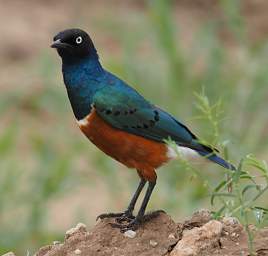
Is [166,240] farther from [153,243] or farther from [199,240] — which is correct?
[199,240]

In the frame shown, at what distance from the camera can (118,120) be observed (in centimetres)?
655

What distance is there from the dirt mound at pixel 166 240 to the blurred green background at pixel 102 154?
8.02 feet

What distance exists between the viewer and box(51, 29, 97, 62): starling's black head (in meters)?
6.58

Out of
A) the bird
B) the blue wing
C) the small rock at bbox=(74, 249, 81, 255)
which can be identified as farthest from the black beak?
the small rock at bbox=(74, 249, 81, 255)

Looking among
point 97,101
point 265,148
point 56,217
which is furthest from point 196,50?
point 97,101

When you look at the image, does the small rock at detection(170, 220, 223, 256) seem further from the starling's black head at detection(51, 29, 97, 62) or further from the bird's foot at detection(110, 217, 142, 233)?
the starling's black head at detection(51, 29, 97, 62)

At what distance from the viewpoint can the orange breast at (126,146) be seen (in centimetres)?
649

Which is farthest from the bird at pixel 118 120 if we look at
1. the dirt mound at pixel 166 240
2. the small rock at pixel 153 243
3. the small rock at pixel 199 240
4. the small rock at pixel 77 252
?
the small rock at pixel 199 240

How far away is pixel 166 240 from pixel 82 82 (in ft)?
4.12

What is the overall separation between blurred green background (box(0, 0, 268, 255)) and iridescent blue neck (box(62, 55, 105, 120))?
1708 millimetres

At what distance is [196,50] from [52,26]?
4.78 meters

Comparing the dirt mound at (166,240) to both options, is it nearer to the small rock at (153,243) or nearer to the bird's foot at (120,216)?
the small rock at (153,243)

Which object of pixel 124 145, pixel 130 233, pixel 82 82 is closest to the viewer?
pixel 130 233

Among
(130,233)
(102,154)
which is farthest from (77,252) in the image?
(102,154)
